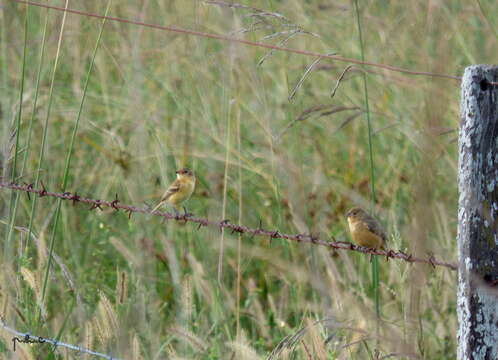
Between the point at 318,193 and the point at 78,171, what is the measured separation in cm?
163

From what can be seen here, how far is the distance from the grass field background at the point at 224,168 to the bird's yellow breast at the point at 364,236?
0.22m

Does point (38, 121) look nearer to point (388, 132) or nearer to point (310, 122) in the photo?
point (310, 122)

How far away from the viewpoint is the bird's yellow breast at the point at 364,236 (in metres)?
3.98

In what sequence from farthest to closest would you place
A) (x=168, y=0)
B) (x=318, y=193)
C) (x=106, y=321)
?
(x=168, y=0) < (x=318, y=193) < (x=106, y=321)

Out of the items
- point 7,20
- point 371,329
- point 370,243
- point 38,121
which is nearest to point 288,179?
point 370,243

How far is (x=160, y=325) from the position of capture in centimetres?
472

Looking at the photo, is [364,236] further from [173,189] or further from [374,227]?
[173,189]

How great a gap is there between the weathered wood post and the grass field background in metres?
1.43

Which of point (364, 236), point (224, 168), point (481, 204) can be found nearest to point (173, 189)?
point (224, 168)

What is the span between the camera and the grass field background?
4.41 m

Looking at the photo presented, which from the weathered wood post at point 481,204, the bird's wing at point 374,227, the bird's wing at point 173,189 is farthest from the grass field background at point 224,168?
the weathered wood post at point 481,204

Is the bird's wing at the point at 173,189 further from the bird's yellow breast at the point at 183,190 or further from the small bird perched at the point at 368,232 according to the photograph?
the small bird perched at the point at 368,232

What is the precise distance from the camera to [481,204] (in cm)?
217

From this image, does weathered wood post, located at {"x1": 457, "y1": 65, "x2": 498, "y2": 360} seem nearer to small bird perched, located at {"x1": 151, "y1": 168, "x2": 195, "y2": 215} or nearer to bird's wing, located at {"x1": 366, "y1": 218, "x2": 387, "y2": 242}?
bird's wing, located at {"x1": 366, "y1": 218, "x2": 387, "y2": 242}
